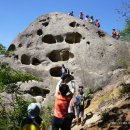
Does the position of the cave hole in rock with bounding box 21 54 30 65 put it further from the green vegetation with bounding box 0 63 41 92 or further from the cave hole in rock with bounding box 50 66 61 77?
the green vegetation with bounding box 0 63 41 92

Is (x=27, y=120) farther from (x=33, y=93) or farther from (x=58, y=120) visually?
(x=33, y=93)

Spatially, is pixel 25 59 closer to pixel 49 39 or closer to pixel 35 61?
pixel 35 61

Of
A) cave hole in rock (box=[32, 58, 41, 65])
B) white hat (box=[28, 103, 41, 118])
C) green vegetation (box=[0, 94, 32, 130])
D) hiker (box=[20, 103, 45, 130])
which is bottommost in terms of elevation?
hiker (box=[20, 103, 45, 130])

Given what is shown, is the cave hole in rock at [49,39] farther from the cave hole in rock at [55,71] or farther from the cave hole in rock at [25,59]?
the cave hole in rock at [55,71]

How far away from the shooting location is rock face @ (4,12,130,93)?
91.7 ft

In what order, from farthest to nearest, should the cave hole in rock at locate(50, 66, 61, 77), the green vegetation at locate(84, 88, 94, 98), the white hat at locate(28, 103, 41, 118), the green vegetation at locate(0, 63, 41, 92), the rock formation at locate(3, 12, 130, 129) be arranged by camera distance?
the cave hole in rock at locate(50, 66, 61, 77) < the rock formation at locate(3, 12, 130, 129) < the green vegetation at locate(84, 88, 94, 98) < the green vegetation at locate(0, 63, 41, 92) < the white hat at locate(28, 103, 41, 118)

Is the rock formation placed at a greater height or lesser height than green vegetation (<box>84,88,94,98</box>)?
greater

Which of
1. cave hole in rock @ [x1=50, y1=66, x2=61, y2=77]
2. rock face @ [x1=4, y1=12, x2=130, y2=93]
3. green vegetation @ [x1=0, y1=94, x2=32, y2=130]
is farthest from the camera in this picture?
cave hole in rock @ [x1=50, y1=66, x2=61, y2=77]

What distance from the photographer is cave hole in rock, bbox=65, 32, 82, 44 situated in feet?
97.6

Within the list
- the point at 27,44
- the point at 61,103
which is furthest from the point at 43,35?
the point at 61,103

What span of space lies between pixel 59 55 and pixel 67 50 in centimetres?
89

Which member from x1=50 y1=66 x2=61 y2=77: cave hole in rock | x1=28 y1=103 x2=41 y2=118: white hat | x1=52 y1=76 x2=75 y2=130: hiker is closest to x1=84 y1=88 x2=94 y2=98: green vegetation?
x1=50 y1=66 x2=61 y2=77: cave hole in rock

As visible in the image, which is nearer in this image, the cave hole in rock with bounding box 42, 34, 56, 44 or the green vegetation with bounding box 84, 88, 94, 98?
the green vegetation with bounding box 84, 88, 94, 98

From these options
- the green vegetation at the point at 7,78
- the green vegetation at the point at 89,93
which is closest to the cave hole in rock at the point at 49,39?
the green vegetation at the point at 89,93
